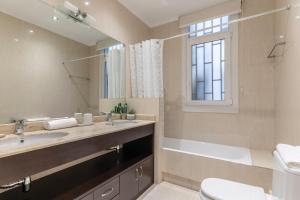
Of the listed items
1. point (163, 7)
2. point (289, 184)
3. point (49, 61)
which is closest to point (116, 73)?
point (49, 61)

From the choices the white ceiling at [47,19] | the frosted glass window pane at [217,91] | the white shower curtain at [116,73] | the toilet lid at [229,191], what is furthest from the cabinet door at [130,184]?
the frosted glass window pane at [217,91]

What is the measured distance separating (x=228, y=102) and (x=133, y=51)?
159 cm

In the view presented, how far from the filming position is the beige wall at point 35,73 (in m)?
1.35

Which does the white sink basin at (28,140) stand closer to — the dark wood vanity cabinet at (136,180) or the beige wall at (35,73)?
the beige wall at (35,73)

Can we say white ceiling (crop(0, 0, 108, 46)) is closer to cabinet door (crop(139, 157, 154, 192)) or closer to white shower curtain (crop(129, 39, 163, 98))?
white shower curtain (crop(129, 39, 163, 98))

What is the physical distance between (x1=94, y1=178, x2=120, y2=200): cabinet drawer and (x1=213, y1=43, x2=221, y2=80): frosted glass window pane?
2.09 metres

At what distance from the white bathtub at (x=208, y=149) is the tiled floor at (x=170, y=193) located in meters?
0.45

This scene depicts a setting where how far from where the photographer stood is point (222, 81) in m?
2.69

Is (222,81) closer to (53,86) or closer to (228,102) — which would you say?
(228,102)

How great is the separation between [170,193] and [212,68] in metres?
1.91

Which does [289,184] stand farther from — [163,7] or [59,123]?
[163,7]

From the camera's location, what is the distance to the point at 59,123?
1.56 metres

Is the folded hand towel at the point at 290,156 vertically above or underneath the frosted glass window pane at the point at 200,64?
underneath

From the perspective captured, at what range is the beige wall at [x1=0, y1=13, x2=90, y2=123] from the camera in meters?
1.35
